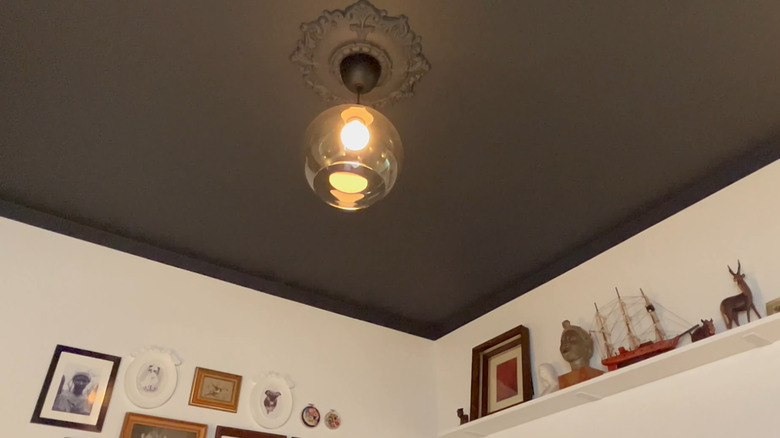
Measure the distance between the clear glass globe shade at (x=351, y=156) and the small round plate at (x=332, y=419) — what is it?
1.44 metres

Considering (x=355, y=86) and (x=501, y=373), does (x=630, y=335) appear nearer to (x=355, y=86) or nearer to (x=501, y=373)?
(x=501, y=373)

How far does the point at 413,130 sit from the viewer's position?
6.20ft

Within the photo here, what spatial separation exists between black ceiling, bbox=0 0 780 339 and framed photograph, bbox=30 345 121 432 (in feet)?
1.60

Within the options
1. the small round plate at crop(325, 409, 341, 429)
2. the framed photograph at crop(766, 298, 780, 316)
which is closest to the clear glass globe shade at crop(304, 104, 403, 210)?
the framed photograph at crop(766, 298, 780, 316)

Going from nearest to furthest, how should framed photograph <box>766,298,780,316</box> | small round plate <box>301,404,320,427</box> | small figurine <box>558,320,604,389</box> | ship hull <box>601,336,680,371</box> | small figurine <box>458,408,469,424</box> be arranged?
framed photograph <box>766,298,780,316</box> → ship hull <box>601,336,680,371</box> → small figurine <box>558,320,604,389</box> → small round plate <box>301,404,320,427</box> → small figurine <box>458,408,469,424</box>

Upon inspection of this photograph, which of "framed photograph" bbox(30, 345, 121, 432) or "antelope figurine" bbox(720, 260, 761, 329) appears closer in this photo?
"antelope figurine" bbox(720, 260, 761, 329)

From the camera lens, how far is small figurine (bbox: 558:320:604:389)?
2.16 meters

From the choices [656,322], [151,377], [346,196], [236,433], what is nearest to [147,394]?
[151,377]

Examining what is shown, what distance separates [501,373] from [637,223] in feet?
2.98

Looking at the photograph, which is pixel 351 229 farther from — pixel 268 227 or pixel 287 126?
pixel 287 126

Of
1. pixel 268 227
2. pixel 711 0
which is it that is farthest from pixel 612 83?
pixel 268 227

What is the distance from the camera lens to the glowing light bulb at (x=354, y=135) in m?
1.48

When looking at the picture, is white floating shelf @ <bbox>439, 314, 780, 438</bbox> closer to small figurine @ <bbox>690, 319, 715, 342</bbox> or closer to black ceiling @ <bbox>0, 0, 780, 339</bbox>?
small figurine @ <bbox>690, 319, 715, 342</bbox>

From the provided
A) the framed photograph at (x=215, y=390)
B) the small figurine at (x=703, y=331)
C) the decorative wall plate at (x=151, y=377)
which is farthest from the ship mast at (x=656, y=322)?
the decorative wall plate at (x=151, y=377)
